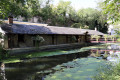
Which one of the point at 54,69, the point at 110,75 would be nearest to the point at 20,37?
the point at 54,69

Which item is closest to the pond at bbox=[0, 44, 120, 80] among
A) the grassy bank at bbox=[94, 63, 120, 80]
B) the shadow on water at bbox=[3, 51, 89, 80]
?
the shadow on water at bbox=[3, 51, 89, 80]

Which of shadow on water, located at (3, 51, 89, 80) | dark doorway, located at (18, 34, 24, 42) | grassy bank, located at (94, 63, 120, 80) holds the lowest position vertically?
shadow on water, located at (3, 51, 89, 80)

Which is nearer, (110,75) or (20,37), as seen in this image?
(110,75)

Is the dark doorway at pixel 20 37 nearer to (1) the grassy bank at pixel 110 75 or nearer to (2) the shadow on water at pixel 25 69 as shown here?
(2) the shadow on water at pixel 25 69

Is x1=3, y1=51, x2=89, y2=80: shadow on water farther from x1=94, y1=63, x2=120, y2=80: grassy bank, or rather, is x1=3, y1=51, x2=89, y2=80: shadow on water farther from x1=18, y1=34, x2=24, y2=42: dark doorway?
x1=18, y1=34, x2=24, y2=42: dark doorway

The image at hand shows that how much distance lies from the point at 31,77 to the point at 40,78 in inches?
24.4

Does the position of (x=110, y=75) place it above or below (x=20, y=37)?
below

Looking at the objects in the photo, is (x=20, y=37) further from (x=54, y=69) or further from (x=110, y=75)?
(x=110, y=75)

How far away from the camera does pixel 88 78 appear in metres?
6.01

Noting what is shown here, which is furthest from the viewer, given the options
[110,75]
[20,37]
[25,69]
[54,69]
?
[20,37]

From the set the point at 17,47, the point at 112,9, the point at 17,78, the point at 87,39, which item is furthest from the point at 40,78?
the point at 87,39

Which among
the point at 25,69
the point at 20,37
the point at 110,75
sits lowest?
the point at 25,69

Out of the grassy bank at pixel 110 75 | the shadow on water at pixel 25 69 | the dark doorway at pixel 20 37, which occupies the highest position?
the dark doorway at pixel 20 37

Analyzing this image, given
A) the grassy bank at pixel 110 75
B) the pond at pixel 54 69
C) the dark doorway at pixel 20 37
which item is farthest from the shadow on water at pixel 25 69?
the dark doorway at pixel 20 37
